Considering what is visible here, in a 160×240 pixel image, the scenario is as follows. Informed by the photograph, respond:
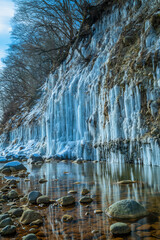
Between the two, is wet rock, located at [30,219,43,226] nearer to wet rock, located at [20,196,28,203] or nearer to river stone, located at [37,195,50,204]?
→ river stone, located at [37,195,50,204]

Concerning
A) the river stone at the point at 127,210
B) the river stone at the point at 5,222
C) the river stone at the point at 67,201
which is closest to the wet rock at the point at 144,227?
the river stone at the point at 127,210

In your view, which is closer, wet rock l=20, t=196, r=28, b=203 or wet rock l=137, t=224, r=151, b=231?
wet rock l=137, t=224, r=151, b=231

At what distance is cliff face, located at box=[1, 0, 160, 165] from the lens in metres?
7.54

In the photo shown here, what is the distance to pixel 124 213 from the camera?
2777 mm

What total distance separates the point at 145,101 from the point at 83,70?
7533 millimetres

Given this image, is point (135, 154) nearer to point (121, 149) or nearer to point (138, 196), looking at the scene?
point (121, 149)

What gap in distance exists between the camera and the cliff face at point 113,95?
24.7 ft

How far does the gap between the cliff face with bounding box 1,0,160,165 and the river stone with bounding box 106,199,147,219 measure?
162 inches

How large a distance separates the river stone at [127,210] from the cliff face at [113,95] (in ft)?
13.5

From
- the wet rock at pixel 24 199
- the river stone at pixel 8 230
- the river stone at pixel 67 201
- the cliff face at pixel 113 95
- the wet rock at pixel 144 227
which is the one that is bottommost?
the river stone at pixel 8 230

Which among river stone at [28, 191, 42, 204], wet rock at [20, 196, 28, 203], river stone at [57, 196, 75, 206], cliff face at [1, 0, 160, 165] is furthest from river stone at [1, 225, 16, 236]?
cliff face at [1, 0, 160, 165]

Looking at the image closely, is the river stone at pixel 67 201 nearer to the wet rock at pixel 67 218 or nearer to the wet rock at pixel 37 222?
the wet rock at pixel 67 218

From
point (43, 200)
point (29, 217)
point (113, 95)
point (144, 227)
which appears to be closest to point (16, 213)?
point (29, 217)

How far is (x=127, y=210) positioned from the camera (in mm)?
2807
